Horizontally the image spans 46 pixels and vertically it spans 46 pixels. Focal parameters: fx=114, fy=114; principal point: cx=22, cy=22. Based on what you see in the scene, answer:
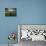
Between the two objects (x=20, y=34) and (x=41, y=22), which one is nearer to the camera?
(x=20, y=34)

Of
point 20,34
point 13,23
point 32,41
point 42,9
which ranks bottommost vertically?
point 32,41

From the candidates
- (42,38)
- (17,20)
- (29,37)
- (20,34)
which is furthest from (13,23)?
(42,38)

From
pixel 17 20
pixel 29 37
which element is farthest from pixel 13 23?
pixel 29 37

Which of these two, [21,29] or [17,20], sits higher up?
[17,20]

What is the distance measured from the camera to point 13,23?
345 centimetres

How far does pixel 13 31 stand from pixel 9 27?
17cm

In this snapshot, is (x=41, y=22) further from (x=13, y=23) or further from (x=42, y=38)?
(x=13, y=23)

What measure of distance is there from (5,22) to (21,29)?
0.54 m

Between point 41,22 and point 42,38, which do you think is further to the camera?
point 41,22

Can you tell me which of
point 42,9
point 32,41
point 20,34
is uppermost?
point 42,9

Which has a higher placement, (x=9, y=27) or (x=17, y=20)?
(x=17, y=20)

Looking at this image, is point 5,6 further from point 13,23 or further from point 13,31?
point 13,31

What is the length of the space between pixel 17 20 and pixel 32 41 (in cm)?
78

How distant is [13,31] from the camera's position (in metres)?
3.44
